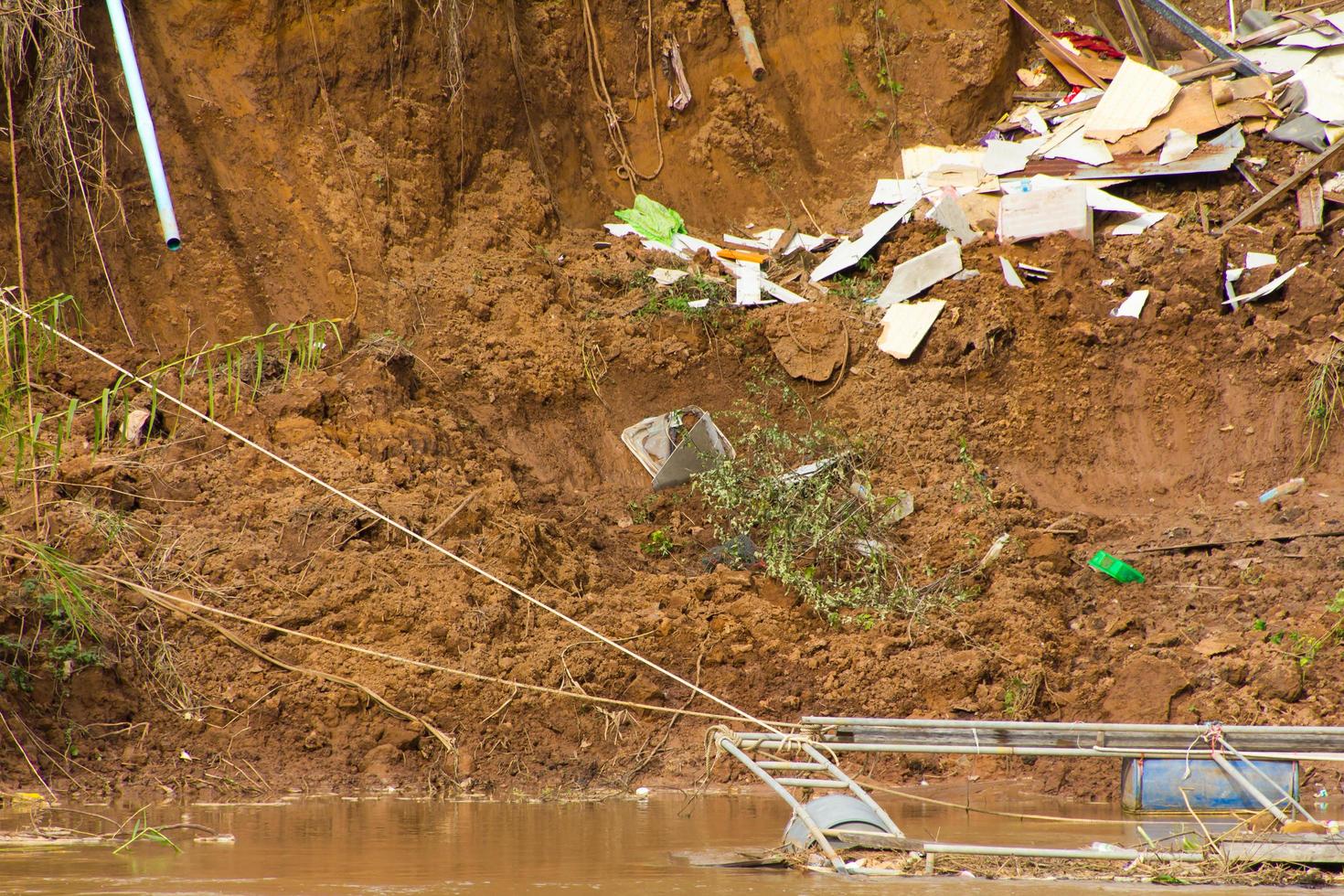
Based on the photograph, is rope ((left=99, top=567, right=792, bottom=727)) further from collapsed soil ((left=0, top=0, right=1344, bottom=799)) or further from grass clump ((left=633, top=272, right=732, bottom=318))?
grass clump ((left=633, top=272, right=732, bottom=318))

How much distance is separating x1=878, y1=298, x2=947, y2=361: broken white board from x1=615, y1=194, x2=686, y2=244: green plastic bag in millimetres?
2074

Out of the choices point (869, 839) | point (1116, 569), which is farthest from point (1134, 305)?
point (869, 839)

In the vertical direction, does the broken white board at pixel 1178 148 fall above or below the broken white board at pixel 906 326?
above

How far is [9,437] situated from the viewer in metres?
5.09

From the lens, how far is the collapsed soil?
598 cm

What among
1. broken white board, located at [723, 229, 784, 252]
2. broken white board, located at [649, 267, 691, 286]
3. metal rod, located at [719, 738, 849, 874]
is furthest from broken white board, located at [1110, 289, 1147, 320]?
metal rod, located at [719, 738, 849, 874]

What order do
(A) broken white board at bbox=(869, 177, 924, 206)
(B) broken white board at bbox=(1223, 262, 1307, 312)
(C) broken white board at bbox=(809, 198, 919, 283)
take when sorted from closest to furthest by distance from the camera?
1. (B) broken white board at bbox=(1223, 262, 1307, 312)
2. (C) broken white board at bbox=(809, 198, 919, 283)
3. (A) broken white board at bbox=(869, 177, 924, 206)

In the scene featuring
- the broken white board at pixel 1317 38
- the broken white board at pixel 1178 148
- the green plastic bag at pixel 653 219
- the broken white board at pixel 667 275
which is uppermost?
the broken white board at pixel 1317 38

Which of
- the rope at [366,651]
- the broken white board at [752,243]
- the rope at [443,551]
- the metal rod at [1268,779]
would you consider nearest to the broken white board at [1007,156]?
the broken white board at [752,243]

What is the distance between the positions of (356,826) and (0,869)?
1296mm

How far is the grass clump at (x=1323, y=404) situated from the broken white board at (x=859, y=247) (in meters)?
3.21

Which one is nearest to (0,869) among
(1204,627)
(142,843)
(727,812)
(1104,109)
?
(142,843)

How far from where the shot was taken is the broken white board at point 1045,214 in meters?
9.12

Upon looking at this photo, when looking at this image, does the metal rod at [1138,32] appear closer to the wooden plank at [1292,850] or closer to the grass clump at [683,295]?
the grass clump at [683,295]
